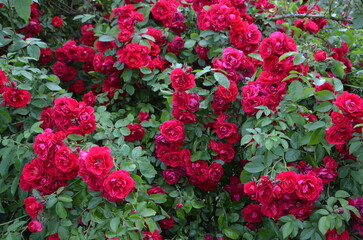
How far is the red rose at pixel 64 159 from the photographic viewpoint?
172 centimetres

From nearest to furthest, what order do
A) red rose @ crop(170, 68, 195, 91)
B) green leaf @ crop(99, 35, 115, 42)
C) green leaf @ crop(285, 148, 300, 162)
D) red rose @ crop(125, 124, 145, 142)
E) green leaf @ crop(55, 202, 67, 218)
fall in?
green leaf @ crop(55, 202, 67, 218), green leaf @ crop(285, 148, 300, 162), red rose @ crop(170, 68, 195, 91), red rose @ crop(125, 124, 145, 142), green leaf @ crop(99, 35, 115, 42)

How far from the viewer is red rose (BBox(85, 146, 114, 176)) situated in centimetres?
158

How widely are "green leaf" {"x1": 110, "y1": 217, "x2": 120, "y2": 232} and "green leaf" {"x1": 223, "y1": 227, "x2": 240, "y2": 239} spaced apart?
0.57 metres

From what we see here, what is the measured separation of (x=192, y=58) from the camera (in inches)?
101

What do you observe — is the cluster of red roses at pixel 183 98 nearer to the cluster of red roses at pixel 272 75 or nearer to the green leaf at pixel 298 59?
the cluster of red roses at pixel 272 75

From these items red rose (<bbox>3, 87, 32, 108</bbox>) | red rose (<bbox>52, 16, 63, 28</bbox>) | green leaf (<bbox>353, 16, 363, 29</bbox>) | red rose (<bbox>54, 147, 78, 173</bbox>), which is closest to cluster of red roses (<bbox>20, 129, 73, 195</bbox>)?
red rose (<bbox>54, 147, 78, 173</bbox>)

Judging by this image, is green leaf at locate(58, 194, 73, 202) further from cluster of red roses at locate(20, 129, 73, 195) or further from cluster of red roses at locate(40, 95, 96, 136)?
cluster of red roses at locate(40, 95, 96, 136)

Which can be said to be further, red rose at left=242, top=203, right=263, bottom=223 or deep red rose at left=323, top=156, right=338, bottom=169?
red rose at left=242, top=203, right=263, bottom=223

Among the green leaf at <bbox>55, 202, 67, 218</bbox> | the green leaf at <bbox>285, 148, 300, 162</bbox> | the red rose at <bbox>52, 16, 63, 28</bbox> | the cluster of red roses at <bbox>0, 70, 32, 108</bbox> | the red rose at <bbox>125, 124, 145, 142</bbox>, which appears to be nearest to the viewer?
the green leaf at <bbox>55, 202, 67, 218</bbox>

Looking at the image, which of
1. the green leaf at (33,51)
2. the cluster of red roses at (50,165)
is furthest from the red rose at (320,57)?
the green leaf at (33,51)

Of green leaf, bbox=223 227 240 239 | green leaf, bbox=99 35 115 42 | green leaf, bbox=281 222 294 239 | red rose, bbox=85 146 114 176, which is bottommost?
green leaf, bbox=223 227 240 239

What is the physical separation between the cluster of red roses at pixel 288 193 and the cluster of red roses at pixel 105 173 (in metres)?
0.46

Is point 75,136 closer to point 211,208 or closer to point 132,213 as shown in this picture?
point 132,213

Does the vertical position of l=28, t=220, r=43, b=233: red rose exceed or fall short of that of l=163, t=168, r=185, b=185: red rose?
it falls short
